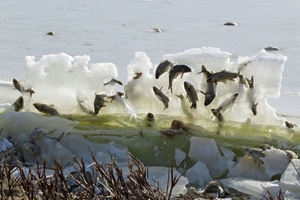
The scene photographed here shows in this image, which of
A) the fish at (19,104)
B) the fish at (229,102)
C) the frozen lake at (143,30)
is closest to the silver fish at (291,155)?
the fish at (229,102)

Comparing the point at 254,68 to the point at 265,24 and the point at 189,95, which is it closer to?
the point at 189,95

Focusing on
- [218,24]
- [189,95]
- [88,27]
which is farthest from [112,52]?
[189,95]

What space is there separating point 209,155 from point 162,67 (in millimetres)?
656

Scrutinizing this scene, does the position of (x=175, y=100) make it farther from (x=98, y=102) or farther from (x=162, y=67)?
(x=98, y=102)

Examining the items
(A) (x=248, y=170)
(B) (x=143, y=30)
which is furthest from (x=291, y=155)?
(B) (x=143, y=30)

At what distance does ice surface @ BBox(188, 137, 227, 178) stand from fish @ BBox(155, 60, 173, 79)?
0.49 metres

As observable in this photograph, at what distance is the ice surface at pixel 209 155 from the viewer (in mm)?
3949

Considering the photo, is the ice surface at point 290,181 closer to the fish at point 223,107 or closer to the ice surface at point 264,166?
the ice surface at point 264,166

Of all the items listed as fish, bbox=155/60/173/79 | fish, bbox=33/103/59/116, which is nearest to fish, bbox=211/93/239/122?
fish, bbox=155/60/173/79

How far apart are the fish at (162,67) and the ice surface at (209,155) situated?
488mm

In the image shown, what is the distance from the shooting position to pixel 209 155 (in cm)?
400

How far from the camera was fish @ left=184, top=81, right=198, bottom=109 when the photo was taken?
414cm

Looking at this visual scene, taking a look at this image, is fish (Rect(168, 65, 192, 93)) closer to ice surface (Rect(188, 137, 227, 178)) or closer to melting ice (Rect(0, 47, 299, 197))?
melting ice (Rect(0, 47, 299, 197))

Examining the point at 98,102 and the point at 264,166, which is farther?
the point at 98,102
